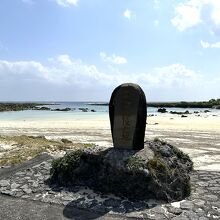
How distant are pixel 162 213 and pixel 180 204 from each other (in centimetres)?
76

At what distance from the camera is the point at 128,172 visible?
903cm

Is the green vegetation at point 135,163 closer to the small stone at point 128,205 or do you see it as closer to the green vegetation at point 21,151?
the small stone at point 128,205

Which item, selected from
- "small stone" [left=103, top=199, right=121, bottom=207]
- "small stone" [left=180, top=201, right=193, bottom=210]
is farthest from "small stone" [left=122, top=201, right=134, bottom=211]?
"small stone" [left=180, top=201, right=193, bottom=210]

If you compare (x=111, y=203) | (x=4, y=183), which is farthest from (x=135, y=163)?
(x=4, y=183)

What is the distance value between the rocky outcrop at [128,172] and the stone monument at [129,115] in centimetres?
36

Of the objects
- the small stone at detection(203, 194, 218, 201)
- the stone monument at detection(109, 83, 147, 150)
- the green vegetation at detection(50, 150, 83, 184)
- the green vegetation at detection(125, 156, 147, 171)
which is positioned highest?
the stone monument at detection(109, 83, 147, 150)

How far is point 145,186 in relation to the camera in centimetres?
891

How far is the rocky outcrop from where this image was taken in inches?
351

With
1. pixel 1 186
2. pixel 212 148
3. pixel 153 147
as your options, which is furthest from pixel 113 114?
pixel 212 148

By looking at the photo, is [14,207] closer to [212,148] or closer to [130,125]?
[130,125]

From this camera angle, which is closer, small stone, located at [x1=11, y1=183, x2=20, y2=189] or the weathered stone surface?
the weathered stone surface

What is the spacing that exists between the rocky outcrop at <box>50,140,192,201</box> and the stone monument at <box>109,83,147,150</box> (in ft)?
1.18

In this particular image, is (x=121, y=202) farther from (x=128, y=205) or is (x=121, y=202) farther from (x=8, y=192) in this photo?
(x=8, y=192)

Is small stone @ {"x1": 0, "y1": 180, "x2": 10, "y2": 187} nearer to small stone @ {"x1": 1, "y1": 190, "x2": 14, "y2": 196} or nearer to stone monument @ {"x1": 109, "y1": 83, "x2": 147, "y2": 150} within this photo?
small stone @ {"x1": 1, "y1": 190, "x2": 14, "y2": 196}
